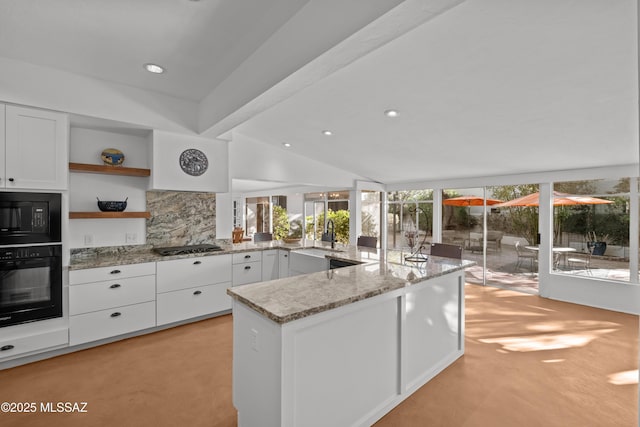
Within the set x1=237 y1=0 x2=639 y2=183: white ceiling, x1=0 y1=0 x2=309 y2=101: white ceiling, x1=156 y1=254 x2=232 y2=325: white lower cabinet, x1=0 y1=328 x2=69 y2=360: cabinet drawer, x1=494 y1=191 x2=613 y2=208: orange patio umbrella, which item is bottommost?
x1=0 y1=328 x2=69 y2=360: cabinet drawer

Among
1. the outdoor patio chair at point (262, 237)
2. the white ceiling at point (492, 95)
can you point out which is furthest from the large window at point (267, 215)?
the white ceiling at point (492, 95)

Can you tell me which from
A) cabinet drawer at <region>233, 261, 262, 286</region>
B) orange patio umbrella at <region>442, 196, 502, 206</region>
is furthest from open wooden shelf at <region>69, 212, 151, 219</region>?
orange patio umbrella at <region>442, 196, 502, 206</region>

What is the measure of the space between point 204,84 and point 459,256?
3344mm

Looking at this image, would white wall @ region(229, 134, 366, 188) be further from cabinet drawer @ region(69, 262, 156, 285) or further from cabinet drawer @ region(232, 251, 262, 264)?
cabinet drawer @ region(69, 262, 156, 285)

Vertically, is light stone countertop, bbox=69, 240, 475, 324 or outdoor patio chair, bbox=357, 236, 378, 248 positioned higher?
outdoor patio chair, bbox=357, 236, 378, 248

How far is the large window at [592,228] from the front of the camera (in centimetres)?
412

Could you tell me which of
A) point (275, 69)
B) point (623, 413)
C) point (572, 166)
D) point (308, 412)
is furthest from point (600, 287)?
point (275, 69)

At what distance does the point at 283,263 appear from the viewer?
4141 mm

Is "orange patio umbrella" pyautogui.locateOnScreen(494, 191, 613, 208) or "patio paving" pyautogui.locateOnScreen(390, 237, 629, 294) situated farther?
"patio paving" pyautogui.locateOnScreen(390, 237, 629, 294)

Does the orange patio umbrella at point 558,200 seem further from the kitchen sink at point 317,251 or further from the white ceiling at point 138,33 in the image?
the white ceiling at point 138,33

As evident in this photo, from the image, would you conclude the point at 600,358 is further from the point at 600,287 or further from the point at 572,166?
the point at 572,166

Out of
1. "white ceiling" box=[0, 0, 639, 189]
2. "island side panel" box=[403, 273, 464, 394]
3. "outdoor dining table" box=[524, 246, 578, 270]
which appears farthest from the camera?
"outdoor dining table" box=[524, 246, 578, 270]

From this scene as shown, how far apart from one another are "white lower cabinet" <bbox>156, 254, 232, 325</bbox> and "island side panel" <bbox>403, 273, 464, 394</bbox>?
2461 mm

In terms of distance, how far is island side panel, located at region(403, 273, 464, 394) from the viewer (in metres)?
2.12
